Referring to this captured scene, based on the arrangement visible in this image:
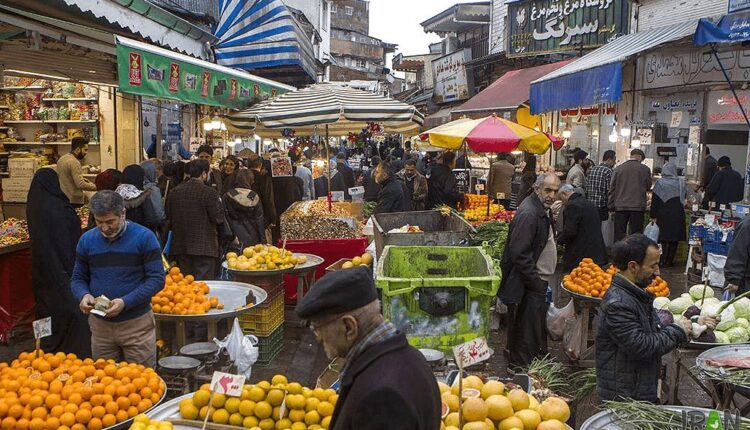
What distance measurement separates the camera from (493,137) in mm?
11445

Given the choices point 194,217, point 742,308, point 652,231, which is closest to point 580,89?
point 652,231

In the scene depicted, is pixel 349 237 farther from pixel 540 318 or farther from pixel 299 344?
pixel 540 318

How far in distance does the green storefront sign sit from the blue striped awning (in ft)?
22.7

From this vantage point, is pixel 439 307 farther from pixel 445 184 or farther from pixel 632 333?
pixel 445 184

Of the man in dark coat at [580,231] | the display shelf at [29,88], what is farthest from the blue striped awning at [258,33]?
the man in dark coat at [580,231]

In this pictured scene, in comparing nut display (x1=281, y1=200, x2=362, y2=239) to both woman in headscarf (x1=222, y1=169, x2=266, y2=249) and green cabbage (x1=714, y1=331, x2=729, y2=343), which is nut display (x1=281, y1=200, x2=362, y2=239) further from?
green cabbage (x1=714, y1=331, x2=729, y2=343)

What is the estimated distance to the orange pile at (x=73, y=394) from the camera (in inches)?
155

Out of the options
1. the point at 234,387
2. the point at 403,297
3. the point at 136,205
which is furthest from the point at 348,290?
the point at 136,205

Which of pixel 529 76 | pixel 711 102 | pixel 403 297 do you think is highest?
pixel 529 76

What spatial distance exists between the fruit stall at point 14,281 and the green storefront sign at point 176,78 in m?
2.45

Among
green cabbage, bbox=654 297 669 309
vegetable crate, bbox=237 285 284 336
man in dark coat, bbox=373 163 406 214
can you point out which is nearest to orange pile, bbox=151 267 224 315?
vegetable crate, bbox=237 285 284 336

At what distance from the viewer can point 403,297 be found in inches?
226

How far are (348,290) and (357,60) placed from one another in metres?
76.6

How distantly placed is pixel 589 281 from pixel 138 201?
16.9 ft
